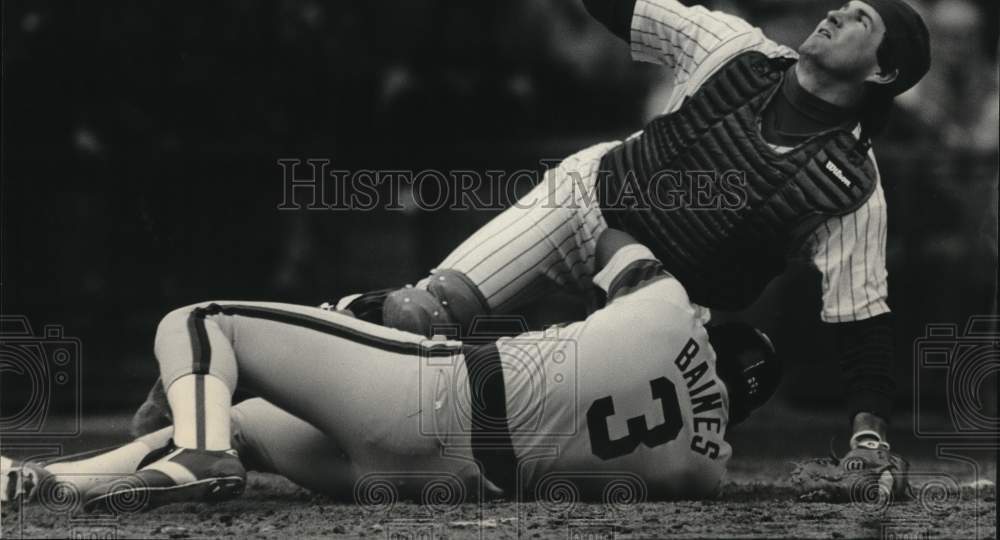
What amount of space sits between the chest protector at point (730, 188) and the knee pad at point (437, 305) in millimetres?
421

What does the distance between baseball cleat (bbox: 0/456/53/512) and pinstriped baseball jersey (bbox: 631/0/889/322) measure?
68.5 inches

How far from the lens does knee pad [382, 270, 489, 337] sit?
9.74 ft

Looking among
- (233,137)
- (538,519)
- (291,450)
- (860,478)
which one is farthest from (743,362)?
Answer: (233,137)

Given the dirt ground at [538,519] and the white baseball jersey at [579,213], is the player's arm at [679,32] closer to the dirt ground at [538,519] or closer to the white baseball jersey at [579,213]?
the white baseball jersey at [579,213]

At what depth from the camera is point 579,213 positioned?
3316 mm

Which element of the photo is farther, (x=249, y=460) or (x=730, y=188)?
(x=730, y=188)

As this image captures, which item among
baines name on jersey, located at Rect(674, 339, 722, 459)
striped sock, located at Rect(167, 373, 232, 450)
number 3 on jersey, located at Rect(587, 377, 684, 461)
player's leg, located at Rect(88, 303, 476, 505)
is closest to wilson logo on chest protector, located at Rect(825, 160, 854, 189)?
baines name on jersey, located at Rect(674, 339, 722, 459)

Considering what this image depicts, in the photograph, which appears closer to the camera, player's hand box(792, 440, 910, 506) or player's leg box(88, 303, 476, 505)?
player's leg box(88, 303, 476, 505)

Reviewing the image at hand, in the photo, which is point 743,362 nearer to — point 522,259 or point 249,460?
point 522,259

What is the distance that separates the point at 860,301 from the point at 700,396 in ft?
2.01

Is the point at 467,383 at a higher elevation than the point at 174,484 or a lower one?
higher

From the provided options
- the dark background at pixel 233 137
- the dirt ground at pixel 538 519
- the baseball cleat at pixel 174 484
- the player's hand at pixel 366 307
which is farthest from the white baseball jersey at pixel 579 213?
the dark background at pixel 233 137

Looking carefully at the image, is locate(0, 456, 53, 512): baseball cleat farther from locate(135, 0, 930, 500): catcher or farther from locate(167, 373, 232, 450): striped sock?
locate(135, 0, 930, 500): catcher

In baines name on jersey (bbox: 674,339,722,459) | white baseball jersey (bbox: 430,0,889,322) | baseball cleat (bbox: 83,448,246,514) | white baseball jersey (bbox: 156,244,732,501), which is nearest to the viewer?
baseball cleat (bbox: 83,448,246,514)
